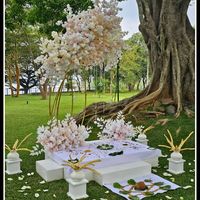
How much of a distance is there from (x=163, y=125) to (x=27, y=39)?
4.29 meters

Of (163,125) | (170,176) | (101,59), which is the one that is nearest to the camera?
(170,176)

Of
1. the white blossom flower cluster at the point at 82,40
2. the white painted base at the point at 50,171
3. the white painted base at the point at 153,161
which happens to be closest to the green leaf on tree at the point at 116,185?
the white painted base at the point at 50,171

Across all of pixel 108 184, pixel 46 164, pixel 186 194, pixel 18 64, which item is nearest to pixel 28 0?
pixel 18 64

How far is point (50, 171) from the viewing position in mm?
2156

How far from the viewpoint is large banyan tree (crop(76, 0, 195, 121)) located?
385 centimetres

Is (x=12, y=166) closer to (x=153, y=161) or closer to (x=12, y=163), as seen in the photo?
(x=12, y=163)

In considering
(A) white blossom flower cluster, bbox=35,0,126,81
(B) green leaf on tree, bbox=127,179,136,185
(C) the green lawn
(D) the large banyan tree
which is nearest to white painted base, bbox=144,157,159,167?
(C) the green lawn

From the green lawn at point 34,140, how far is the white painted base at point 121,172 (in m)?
0.07

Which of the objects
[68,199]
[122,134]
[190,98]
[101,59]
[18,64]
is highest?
[18,64]

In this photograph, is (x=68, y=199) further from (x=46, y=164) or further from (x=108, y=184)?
(x=46, y=164)

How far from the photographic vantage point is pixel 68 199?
1.86 meters

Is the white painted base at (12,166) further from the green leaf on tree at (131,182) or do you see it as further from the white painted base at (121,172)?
the green leaf on tree at (131,182)

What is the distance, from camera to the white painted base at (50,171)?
2.15 m

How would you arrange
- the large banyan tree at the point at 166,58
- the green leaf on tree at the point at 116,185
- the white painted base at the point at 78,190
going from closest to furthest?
1. the white painted base at the point at 78,190
2. the green leaf on tree at the point at 116,185
3. the large banyan tree at the point at 166,58
